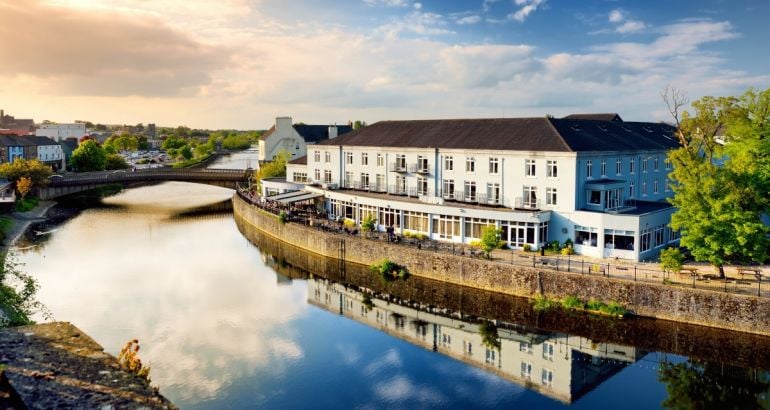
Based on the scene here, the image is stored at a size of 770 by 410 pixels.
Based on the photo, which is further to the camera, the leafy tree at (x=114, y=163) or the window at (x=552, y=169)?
the leafy tree at (x=114, y=163)

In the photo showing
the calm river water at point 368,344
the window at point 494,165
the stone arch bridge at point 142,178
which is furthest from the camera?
the stone arch bridge at point 142,178

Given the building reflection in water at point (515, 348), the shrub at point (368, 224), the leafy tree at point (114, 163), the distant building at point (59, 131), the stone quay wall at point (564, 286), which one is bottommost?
the building reflection in water at point (515, 348)

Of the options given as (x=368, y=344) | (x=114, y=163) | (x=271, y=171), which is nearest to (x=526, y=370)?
(x=368, y=344)

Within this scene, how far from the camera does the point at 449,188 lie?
46.0 meters

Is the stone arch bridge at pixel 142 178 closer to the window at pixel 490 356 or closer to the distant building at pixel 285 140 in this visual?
the distant building at pixel 285 140

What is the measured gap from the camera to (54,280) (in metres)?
39.6

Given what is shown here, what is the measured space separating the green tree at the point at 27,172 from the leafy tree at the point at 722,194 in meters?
69.9

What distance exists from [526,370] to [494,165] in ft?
63.4

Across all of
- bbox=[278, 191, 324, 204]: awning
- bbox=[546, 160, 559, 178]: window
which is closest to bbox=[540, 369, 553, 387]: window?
bbox=[546, 160, 559, 178]: window

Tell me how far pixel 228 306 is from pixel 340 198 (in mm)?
18501

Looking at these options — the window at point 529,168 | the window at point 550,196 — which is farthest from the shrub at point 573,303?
the window at point 529,168

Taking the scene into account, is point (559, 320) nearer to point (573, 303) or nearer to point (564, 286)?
point (573, 303)

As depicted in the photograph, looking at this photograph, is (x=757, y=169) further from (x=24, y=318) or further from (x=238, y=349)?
(x=24, y=318)

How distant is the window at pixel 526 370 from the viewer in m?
25.5
